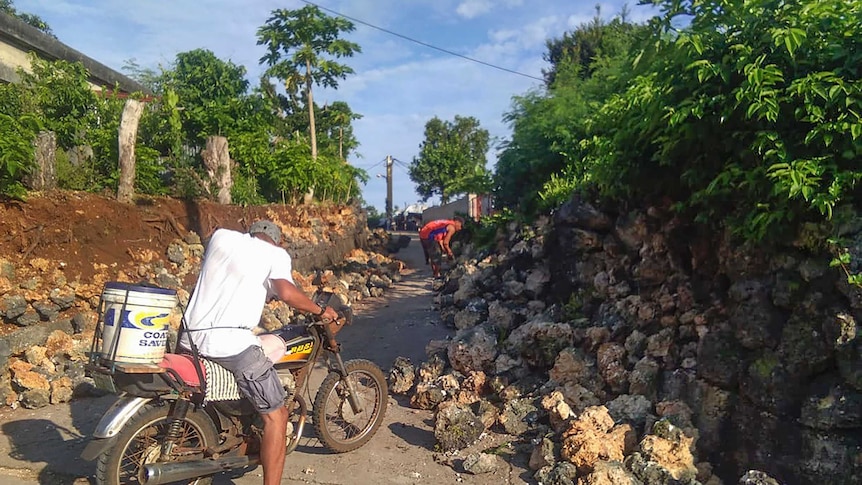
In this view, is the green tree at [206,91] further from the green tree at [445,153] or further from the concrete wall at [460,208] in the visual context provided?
the green tree at [445,153]

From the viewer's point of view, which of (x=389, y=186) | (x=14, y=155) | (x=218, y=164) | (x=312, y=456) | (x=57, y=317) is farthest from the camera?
(x=389, y=186)

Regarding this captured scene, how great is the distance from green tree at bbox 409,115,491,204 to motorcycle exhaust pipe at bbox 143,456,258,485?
116 feet

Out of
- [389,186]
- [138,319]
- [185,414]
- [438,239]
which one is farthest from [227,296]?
[389,186]

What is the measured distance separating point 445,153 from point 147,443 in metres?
37.3

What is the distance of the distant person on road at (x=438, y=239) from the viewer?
13.8m

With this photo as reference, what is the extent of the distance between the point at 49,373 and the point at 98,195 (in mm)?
3217

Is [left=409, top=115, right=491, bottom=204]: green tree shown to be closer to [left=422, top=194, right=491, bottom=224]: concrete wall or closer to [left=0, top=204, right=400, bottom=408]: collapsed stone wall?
[left=422, top=194, right=491, bottom=224]: concrete wall

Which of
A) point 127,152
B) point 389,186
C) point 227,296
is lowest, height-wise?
point 227,296

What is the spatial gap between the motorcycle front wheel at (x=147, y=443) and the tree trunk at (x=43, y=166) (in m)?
5.40

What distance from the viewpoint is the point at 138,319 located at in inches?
133

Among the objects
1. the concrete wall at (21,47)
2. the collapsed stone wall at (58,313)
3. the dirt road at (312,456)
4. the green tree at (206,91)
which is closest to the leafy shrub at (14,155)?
the collapsed stone wall at (58,313)

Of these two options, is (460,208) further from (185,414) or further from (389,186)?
(185,414)

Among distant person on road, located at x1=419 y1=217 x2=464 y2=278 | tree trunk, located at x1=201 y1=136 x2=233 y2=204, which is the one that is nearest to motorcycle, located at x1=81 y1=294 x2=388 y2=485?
tree trunk, located at x1=201 y1=136 x2=233 y2=204

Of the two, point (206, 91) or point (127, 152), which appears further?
point (206, 91)
